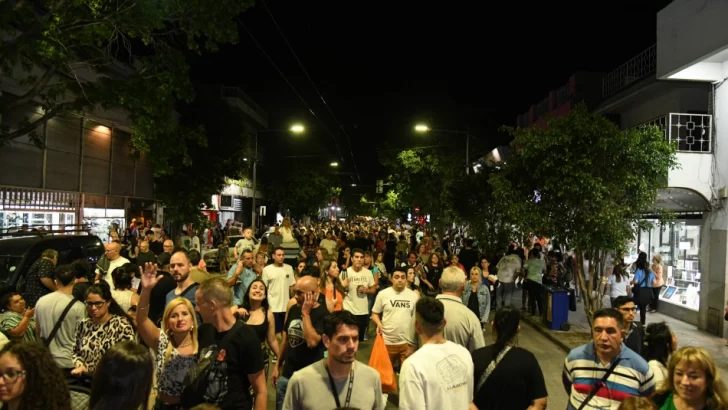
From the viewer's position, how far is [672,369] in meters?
3.69

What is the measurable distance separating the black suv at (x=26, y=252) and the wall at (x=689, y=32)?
503 inches

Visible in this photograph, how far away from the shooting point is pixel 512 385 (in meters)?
3.82

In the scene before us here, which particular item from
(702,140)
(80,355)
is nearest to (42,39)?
(80,355)

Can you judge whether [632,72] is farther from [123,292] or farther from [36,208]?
[36,208]

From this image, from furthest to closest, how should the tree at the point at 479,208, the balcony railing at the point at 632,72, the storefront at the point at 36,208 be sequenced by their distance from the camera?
the tree at the point at 479,208, the storefront at the point at 36,208, the balcony railing at the point at 632,72

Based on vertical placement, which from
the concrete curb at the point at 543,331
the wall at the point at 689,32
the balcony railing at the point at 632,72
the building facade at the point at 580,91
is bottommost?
the concrete curb at the point at 543,331

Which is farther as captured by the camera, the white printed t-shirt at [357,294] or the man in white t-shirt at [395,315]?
the white printed t-shirt at [357,294]

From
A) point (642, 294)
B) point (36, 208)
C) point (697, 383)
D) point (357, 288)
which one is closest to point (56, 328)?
point (357, 288)

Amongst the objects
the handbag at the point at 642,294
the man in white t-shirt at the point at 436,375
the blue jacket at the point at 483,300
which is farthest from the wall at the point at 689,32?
the man in white t-shirt at the point at 436,375

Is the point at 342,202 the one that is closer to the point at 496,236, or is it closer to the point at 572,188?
the point at 496,236

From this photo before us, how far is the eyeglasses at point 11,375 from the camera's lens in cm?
293

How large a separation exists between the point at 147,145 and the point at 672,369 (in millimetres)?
11331

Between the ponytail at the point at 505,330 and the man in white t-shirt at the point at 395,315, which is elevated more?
the ponytail at the point at 505,330

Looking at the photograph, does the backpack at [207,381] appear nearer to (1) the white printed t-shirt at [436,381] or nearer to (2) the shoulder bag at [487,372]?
(1) the white printed t-shirt at [436,381]
